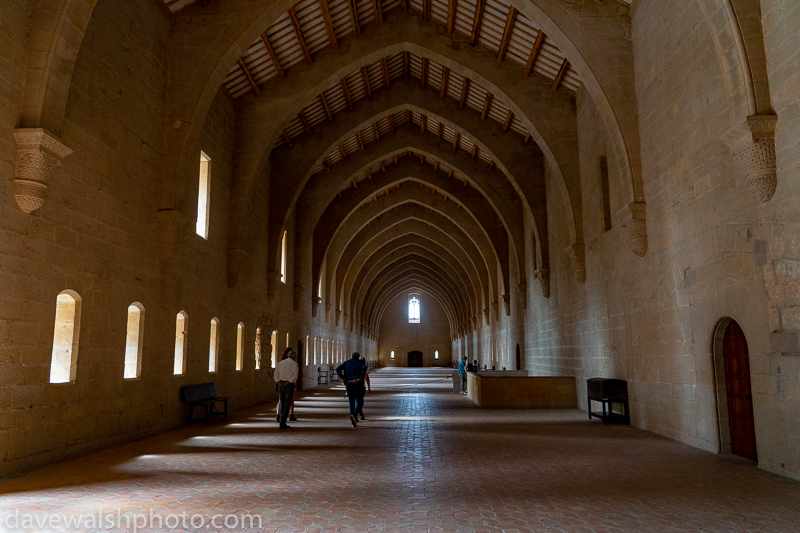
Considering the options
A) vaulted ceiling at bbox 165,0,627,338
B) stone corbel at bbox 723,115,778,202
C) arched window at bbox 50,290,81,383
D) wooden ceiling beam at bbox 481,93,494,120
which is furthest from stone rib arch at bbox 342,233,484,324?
arched window at bbox 50,290,81,383

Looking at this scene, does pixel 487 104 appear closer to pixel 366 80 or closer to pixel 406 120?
pixel 366 80

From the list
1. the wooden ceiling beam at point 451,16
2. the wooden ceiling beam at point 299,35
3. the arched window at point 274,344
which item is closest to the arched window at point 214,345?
the arched window at point 274,344

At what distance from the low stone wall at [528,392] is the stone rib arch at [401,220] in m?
9.64

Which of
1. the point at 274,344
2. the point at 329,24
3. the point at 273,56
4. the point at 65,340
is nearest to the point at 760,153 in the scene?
the point at 65,340

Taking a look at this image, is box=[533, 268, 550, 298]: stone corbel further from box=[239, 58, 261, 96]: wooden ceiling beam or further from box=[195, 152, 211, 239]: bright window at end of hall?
box=[195, 152, 211, 239]: bright window at end of hall

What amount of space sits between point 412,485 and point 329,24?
11052mm

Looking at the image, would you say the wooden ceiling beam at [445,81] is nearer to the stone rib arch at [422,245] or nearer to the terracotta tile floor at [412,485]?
the terracotta tile floor at [412,485]

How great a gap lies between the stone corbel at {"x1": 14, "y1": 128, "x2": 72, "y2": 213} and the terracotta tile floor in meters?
3.13

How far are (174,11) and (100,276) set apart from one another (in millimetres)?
5806

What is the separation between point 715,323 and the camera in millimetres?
7367

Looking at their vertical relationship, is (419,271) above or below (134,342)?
above

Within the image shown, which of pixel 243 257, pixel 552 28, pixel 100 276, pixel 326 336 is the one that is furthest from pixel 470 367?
pixel 100 276

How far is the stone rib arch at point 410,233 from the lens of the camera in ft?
92.8

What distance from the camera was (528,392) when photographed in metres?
14.1
